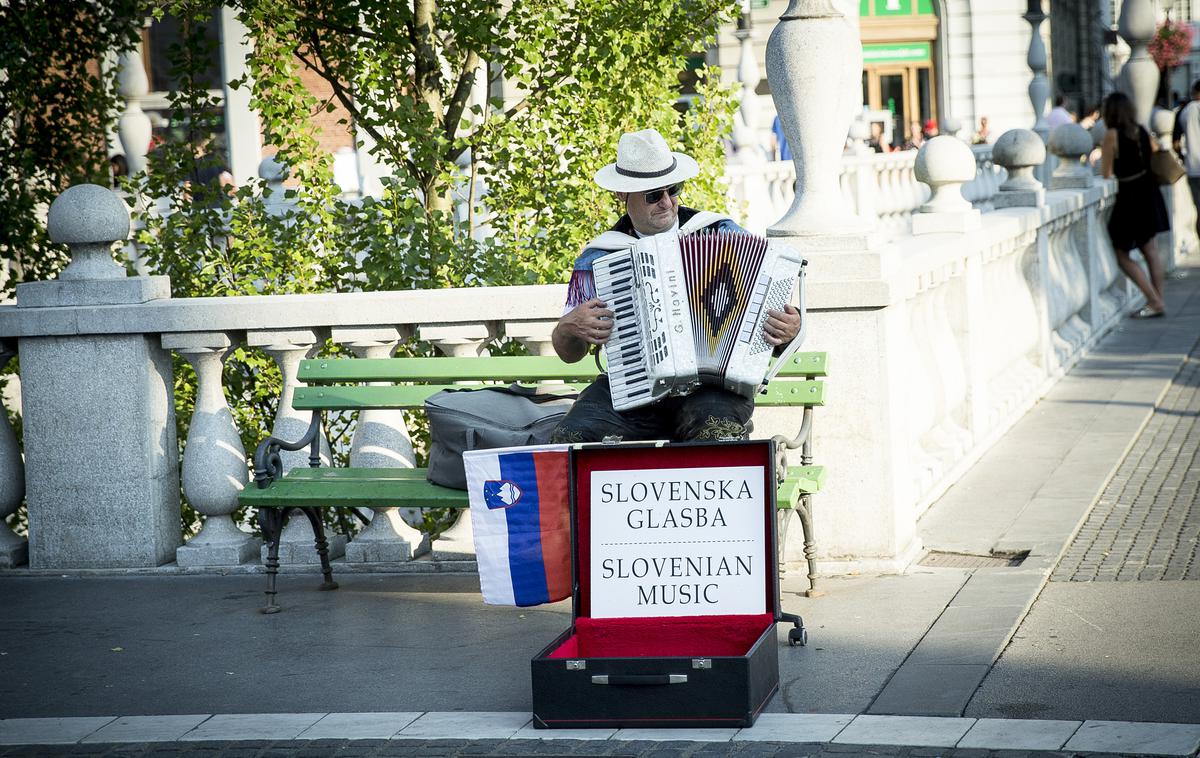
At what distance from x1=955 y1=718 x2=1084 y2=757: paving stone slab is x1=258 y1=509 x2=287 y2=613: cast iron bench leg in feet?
9.39

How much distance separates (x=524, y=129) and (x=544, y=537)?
3547mm

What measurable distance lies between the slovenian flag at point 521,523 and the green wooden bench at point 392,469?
71 cm

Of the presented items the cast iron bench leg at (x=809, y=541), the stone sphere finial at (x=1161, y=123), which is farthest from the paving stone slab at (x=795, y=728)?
the stone sphere finial at (x=1161, y=123)

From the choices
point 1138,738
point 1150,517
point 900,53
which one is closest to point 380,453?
point 1150,517

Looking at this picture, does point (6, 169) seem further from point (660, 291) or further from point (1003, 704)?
point (1003, 704)

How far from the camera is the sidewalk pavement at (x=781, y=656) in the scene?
4.53m

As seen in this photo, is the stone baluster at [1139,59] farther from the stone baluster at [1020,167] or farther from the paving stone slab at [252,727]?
the paving stone slab at [252,727]

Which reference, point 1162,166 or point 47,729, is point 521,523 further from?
point 1162,166

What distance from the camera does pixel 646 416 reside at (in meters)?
5.68

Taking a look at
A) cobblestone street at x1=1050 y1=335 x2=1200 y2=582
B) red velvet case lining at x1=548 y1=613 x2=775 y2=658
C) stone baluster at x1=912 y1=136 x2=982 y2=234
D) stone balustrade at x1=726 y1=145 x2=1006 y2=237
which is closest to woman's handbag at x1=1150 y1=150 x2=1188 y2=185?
stone balustrade at x1=726 y1=145 x2=1006 y2=237

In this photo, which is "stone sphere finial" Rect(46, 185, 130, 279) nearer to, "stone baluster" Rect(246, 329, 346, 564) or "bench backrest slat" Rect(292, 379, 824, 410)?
"stone baluster" Rect(246, 329, 346, 564)

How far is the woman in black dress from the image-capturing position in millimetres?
13711

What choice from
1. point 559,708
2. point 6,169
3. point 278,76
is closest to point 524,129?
point 278,76

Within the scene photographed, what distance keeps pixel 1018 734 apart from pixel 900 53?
36.7 metres
